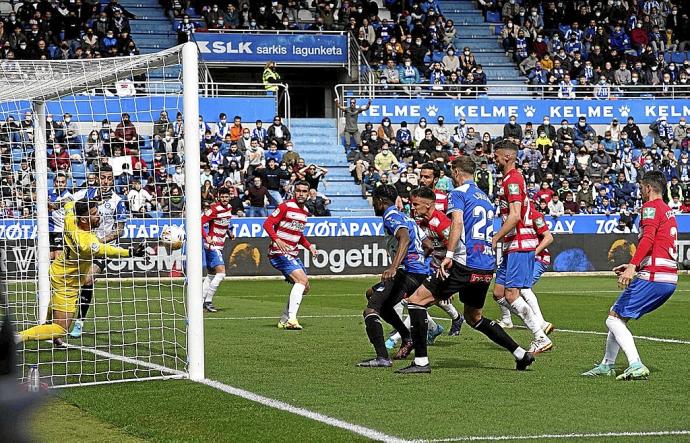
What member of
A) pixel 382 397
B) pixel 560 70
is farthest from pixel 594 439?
pixel 560 70

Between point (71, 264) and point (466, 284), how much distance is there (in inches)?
184

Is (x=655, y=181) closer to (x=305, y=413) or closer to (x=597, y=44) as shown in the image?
(x=305, y=413)

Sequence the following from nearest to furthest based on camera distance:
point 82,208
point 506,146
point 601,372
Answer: point 601,372
point 506,146
point 82,208

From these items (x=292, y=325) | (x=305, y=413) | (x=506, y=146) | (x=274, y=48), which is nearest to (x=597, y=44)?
(x=274, y=48)

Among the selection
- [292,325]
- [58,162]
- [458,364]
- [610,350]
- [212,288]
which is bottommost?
[292,325]

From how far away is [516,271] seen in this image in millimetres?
11977

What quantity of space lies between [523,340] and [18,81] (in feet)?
A: 22.5

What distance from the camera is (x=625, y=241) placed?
1163 inches

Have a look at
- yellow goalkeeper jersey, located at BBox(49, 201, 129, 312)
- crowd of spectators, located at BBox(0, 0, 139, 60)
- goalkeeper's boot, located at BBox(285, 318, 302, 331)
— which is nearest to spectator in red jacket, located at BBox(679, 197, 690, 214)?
crowd of spectators, located at BBox(0, 0, 139, 60)

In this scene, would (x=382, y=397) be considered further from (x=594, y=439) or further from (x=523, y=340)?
(x=523, y=340)

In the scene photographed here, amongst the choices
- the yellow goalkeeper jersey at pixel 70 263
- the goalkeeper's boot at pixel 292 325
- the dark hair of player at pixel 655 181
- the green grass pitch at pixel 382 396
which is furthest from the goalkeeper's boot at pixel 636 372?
the goalkeeper's boot at pixel 292 325

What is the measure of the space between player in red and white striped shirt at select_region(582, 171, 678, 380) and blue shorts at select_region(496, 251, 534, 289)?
7.49 feet

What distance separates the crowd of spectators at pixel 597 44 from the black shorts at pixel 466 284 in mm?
26686

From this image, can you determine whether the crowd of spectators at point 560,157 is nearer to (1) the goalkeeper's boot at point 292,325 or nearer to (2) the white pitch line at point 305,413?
(1) the goalkeeper's boot at point 292,325
